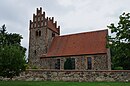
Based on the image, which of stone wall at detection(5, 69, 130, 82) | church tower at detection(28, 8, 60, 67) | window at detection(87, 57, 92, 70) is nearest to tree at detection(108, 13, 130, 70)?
stone wall at detection(5, 69, 130, 82)

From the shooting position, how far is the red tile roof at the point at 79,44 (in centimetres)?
3334

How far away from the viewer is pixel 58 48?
3712 cm

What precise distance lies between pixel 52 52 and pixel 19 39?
11.5m

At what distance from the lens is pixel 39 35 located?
3981 cm

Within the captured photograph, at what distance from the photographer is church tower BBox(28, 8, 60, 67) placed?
38.4m

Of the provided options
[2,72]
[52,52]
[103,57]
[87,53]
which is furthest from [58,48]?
[2,72]

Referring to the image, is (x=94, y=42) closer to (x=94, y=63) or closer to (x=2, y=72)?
(x=94, y=63)

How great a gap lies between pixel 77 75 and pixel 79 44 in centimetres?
1380

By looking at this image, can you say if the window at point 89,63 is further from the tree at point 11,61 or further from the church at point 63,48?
the tree at point 11,61

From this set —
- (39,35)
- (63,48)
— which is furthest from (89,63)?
(39,35)

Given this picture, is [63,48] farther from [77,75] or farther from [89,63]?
[77,75]

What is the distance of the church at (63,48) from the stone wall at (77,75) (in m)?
8.93

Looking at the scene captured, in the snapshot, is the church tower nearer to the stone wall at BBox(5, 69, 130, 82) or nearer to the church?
the church

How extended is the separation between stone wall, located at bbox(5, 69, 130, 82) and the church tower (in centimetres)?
1380
